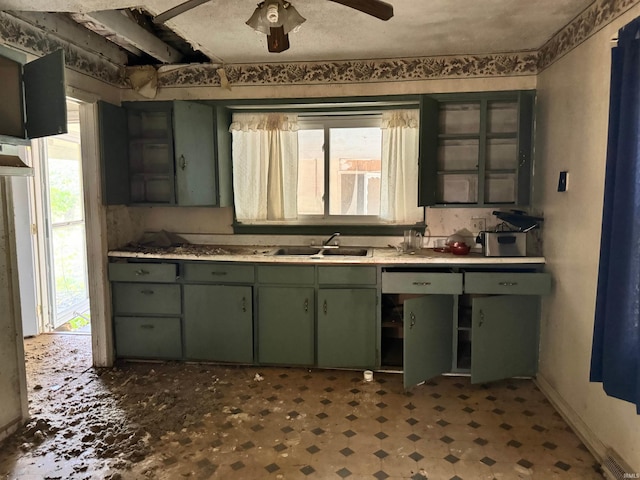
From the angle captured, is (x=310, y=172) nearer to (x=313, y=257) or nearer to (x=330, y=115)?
(x=330, y=115)

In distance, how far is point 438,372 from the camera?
329cm

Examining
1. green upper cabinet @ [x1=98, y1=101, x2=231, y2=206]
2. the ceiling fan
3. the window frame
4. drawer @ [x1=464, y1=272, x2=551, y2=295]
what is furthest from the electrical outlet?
the ceiling fan

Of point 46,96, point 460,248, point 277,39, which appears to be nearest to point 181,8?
point 277,39

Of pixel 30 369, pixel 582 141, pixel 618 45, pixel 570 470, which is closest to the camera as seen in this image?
pixel 618 45

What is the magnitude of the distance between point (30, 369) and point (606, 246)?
4.03 meters

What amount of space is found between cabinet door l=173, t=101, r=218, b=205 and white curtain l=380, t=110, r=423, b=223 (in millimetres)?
1407

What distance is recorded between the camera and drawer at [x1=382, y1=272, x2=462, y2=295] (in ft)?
10.7

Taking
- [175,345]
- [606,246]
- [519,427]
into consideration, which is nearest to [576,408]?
[519,427]

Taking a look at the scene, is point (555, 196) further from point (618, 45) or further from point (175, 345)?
point (175, 345)

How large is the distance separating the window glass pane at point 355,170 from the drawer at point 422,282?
0.80m

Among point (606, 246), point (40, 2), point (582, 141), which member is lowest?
point (606, 246)

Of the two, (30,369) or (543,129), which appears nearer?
(543,129)

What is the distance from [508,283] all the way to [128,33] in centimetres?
309

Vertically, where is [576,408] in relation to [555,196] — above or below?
below
